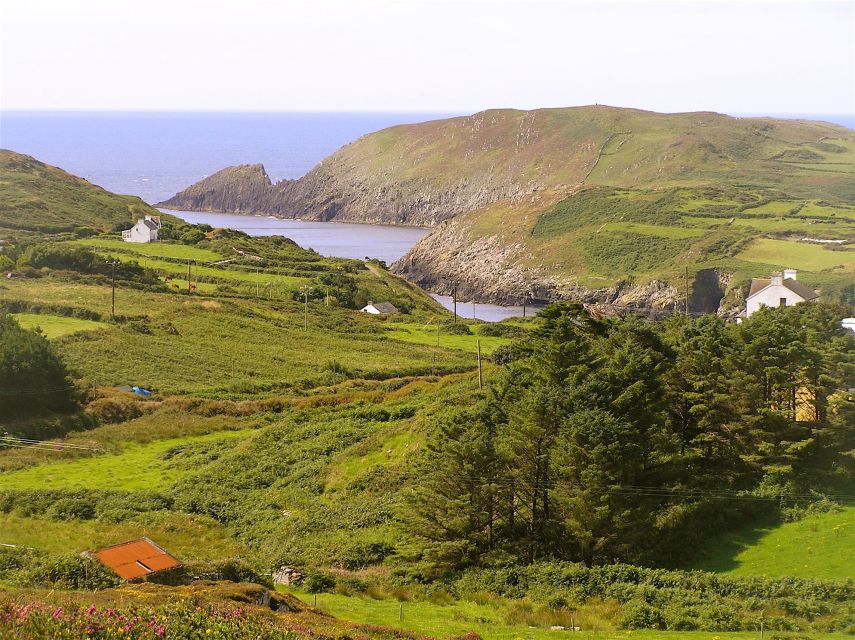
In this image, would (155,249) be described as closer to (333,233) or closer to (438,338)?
(438,338)

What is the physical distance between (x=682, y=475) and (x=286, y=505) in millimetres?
11723

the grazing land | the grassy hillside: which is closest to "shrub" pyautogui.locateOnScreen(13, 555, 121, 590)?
the grazing land

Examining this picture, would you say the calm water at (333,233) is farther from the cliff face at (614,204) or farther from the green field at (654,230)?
the green field at (654,230)

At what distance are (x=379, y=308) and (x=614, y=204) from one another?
64.2m

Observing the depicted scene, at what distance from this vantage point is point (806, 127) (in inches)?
7456

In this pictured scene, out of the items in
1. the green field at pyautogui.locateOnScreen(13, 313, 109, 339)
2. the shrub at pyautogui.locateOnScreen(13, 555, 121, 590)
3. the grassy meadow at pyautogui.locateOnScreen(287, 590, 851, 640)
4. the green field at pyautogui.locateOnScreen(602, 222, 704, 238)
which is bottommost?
the grassy meadow at pyautogui.locateOnScreen(287, 590, 851, 640)

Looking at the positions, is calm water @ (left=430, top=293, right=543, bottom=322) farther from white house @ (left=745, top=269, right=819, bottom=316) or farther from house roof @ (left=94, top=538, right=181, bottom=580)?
house roof @ (left=94, top=538, right=181, bottom=580)

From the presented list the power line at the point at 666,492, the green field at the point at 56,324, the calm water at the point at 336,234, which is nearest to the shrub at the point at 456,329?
the green field at the point at 56,324

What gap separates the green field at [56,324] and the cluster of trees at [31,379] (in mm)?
12234

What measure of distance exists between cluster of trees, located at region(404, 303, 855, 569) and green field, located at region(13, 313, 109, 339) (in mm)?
36069

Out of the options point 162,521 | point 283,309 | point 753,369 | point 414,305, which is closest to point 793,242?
point 414,305

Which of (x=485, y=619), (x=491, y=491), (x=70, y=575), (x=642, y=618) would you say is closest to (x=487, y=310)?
(x=491, y=491)

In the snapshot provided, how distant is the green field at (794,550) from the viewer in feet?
65.5

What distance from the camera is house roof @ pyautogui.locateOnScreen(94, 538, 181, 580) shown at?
1825 cm
